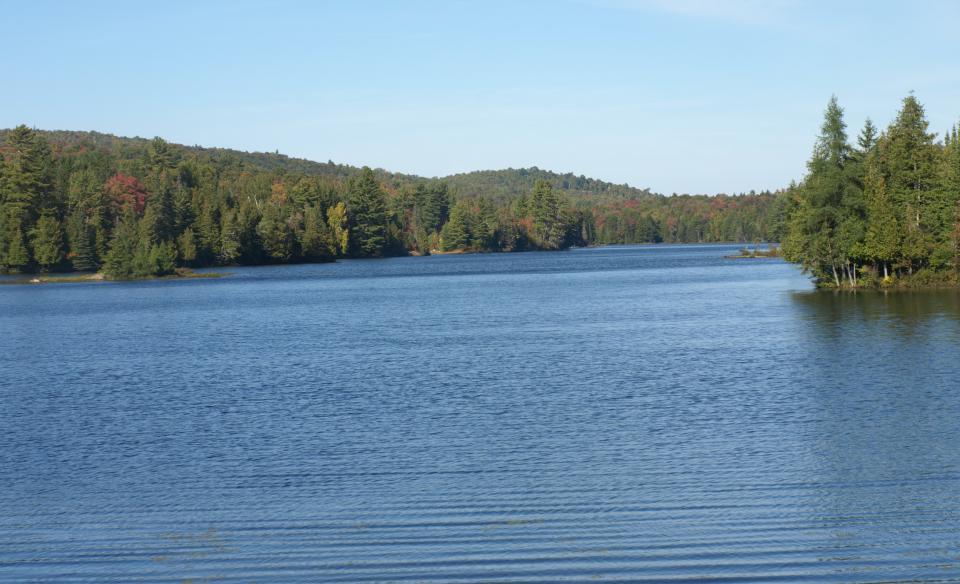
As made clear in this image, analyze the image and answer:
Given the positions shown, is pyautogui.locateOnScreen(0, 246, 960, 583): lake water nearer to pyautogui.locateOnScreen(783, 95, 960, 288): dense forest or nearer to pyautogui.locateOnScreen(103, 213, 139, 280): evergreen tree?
pyautogui.locateOnScreen(783, 95, 960, 288): dense forest

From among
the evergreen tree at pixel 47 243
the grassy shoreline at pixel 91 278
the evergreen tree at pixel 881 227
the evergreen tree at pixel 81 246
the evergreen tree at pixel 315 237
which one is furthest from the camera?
the evergreen tree at pixel 315 237

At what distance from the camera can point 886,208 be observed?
63.0 m

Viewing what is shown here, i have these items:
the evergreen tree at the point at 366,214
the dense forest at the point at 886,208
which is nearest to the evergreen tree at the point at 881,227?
the dense forest at the point at 886,208

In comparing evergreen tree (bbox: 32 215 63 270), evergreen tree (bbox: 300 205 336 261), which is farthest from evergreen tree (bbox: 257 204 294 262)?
evergreen tree (bbox: 32 215 63 270)

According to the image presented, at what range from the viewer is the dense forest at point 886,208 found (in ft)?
207

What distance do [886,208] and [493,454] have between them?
1984 inches

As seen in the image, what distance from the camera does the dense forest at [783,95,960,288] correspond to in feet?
207

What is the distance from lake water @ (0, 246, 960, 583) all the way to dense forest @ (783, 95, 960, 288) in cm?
1614

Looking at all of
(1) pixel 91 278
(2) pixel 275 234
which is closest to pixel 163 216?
(1) pixel 91 278

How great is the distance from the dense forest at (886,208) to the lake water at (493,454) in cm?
1614

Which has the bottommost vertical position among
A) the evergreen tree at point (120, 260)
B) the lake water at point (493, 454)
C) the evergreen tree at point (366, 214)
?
the lake water at point (493, 454)

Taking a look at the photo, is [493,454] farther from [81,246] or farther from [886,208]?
[81,246]

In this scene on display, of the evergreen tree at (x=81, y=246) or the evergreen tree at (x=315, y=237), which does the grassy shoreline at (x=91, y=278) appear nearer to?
the evergreen tree at (x=81, y=246)

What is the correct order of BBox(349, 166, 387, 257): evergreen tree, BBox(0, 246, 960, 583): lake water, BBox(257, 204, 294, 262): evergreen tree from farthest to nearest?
BBox(349, 166, 387, 257): evergreen tree, BBox(257, 204, 294, 262): evergreen tree, BBox(0, 246, 960, 583): lake water
